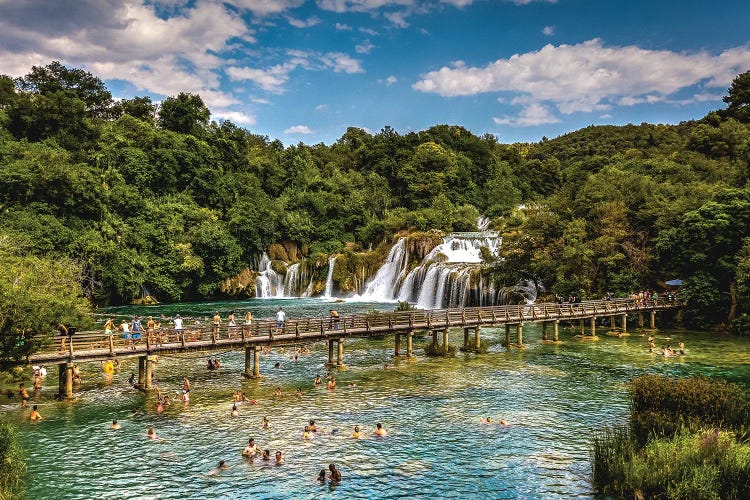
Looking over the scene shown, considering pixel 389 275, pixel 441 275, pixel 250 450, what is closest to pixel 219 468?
pixel 250 450

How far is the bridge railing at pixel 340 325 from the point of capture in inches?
1043

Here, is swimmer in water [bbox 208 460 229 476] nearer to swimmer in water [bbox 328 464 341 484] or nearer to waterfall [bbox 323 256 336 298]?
swimmer in water [bbox 328 464 341 484]

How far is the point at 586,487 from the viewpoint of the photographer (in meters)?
16.0

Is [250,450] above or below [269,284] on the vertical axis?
below

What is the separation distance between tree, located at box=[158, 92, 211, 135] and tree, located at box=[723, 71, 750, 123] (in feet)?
281

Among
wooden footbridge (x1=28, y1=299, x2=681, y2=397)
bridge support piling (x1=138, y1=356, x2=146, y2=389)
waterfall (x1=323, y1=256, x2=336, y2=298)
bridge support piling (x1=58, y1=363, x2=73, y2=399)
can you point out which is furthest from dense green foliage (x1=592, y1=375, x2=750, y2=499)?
waterfall (x1=323, y1=256, x2=336, y2=298)

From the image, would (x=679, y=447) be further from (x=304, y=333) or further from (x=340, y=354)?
(x=304, y=333)

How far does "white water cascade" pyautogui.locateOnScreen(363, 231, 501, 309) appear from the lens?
2119 inches

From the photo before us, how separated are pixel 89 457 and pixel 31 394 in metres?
10.5

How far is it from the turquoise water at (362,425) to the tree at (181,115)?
6401cm

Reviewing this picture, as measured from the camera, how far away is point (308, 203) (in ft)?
277

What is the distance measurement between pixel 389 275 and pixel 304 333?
3653 cm

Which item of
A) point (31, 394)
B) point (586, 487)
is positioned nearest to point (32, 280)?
point (31, 394)

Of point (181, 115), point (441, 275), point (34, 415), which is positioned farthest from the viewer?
point (181, 115)
